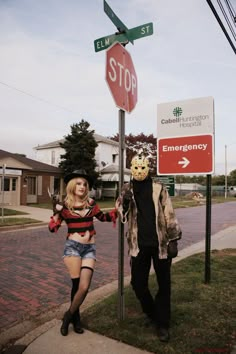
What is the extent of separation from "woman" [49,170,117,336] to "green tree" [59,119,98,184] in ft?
86.3

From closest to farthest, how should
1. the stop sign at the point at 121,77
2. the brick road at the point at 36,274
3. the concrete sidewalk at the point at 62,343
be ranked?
the concrete sidewalk at the point at 62,343 → the stop sign at the point at 121,77 → the brick road at the point at 36,274

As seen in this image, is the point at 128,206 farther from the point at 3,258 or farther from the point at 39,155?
the point at 39,155

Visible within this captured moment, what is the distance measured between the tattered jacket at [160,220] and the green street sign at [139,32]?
5.51 ft

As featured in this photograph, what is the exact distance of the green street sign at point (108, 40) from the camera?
3.53 m

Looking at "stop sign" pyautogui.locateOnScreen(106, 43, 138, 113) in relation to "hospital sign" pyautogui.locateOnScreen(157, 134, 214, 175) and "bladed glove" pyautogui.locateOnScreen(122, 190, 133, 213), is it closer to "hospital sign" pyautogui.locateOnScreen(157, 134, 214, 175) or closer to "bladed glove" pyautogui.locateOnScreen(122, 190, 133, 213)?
"bladed glove" pyautogui.locateOnScreen(122, 190, 133, 213)

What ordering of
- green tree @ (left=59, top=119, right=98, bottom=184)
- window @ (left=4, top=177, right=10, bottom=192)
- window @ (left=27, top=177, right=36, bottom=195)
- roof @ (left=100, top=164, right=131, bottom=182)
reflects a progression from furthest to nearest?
roof @ (left=100, top=164, right=131, bottom=182) → green tree @ (left=59, top=119, right=98, bottom=184) → window @ (left=27, top=177, right=36, bottom=195) → window @ (left=4, top=177, right=10, bottom=192)

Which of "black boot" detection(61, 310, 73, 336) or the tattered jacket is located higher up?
the tattered jacket

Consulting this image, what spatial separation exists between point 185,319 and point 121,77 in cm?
279

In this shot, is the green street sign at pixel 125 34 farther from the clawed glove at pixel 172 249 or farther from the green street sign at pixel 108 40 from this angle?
the clawed glove at pixel 172 249

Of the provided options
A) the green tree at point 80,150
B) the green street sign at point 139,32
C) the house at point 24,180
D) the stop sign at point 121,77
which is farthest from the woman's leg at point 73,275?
the green tree at point 80,150

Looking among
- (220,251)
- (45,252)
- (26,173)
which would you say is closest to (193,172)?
(220,251)

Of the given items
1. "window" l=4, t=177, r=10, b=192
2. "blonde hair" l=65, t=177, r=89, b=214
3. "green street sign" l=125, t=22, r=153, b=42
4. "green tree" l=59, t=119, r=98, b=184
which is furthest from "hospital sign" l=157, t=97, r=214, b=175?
"green tree" l=59, t=119, r=98, b=184

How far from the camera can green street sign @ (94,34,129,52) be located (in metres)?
3.53

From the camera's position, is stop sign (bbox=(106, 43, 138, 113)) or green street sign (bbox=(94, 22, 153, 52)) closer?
stop sign (bbox=(106, 43, 138, 113))
